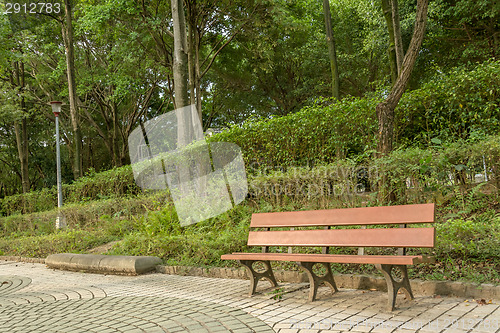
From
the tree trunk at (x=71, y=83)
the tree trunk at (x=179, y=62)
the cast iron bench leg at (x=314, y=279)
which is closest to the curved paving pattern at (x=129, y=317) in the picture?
the cast iron bench leg at (x=314, y=279)

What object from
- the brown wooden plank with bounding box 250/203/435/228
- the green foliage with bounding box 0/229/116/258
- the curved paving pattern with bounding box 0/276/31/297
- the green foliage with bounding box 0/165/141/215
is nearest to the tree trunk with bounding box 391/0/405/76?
the brown wooden plank with bounding box 250/203/435/228

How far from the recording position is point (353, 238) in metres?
4.36

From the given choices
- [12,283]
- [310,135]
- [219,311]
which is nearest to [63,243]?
[12,283]

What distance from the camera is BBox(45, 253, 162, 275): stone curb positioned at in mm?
7082

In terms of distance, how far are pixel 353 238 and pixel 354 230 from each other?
89 millimetres

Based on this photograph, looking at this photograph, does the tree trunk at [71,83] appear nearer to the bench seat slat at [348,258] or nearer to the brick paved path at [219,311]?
the brick paved path at [219,311]

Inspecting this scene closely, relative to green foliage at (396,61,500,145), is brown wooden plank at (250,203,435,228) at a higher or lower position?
lower

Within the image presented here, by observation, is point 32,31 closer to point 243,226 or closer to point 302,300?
point 243,226

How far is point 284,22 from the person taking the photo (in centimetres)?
1476

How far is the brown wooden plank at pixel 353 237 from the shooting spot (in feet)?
12.7

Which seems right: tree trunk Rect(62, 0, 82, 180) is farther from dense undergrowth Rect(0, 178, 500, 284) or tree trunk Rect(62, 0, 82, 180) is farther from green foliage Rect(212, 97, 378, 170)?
green foliage Rect(212, 97, 378, 170)

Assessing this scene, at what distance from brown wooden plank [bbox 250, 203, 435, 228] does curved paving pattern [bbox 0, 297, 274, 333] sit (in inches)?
53.1

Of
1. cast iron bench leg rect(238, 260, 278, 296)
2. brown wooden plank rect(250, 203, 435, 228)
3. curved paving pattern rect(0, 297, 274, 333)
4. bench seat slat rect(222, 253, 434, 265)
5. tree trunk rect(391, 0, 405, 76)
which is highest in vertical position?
tree trunk rect(391, 0, 405, 76)

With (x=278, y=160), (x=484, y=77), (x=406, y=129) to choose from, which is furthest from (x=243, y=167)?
(x=484, y=77)
